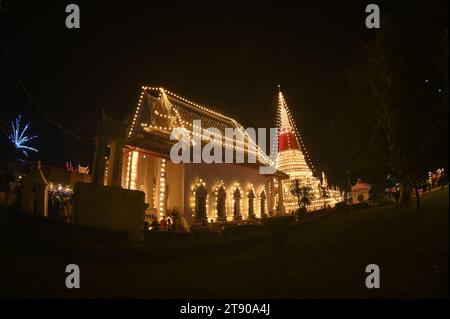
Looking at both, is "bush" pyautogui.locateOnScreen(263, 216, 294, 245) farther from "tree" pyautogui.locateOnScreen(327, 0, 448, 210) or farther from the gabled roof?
the gabled roof

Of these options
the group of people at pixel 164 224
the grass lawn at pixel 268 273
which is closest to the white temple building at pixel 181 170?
the group of people at pixel 164 224

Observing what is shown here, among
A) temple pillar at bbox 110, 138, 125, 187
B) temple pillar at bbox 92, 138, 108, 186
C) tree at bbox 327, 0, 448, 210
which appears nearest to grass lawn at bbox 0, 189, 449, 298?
tree at bbox 327, 0, 448, 210

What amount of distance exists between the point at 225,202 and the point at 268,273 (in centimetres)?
1713

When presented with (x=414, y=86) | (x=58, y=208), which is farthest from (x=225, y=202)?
(x=414, y=86)

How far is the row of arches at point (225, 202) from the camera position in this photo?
24406mm

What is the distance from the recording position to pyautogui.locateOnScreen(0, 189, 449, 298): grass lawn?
784 cm

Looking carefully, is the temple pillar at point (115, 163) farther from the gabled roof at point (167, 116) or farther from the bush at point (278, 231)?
the bush at point (278, 231)

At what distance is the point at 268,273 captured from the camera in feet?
32.7

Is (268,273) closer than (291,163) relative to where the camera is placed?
Yes

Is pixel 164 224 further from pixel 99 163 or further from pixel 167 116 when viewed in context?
pixel 167 116

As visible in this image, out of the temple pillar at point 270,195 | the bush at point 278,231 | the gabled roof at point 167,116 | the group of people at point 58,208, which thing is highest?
the gabled roof at point 167,116

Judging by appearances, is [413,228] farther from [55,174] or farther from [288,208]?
[288,208]

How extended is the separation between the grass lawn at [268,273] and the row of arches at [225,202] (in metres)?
11.1
